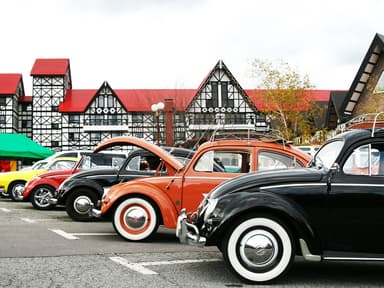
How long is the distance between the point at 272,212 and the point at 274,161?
343 cm

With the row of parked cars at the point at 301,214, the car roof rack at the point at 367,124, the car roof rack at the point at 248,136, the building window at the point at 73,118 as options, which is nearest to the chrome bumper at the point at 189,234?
the row of parked cars at the point at 301,214

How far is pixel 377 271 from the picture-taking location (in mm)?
6887

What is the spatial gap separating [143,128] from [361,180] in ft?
196

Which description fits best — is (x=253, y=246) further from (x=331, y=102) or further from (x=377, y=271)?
(x=331, y=102)

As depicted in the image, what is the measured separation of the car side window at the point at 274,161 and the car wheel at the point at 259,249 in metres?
3.35

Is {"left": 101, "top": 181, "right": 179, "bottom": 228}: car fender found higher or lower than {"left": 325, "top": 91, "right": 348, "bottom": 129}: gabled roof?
lower

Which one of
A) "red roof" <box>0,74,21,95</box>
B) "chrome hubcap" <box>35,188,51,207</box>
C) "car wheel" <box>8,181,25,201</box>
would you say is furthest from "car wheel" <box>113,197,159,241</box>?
"red roof" <box>0,74,21,95</box>

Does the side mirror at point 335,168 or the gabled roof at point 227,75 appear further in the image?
the gabled roof at point 227,75

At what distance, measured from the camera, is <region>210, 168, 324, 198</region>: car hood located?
601 centimetres

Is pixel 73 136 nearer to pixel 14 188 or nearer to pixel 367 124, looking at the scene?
pixel 14 188

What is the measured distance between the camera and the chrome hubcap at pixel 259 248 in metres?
5.86

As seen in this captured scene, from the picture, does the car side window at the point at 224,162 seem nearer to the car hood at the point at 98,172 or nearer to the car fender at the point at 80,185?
the car hood at the point at 98,172

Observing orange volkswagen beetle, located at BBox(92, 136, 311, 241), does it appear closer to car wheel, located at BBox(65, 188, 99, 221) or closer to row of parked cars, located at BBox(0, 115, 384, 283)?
row of parked cars, located at BBox(0, 115, 384, 283)

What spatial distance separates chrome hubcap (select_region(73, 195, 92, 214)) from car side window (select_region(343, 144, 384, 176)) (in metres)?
7.77
